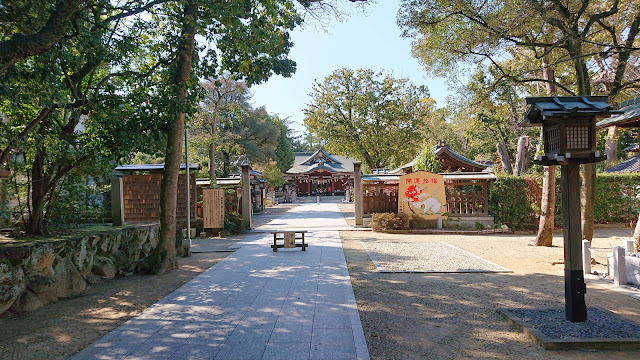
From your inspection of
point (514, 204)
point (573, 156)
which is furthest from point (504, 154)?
point (573, 156)

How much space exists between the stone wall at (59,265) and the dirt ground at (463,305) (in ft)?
14.9

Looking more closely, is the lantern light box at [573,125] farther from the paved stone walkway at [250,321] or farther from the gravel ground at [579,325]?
the paved stone walkway at [250,321]

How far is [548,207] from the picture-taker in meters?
9.84

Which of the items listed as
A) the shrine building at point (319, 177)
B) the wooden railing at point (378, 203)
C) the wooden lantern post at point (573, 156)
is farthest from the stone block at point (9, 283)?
the shrine building at point (319, 177)

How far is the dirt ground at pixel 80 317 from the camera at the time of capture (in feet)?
13.1

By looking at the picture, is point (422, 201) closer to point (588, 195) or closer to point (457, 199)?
point (457, 199)

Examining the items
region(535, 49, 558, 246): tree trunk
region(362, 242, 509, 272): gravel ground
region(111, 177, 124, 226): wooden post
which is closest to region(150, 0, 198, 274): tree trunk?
region(362, 242, 509, 272): gravel ground

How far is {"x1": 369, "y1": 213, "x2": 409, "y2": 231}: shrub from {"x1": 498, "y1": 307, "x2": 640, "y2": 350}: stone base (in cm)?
876

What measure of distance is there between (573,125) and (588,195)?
16.2 feet

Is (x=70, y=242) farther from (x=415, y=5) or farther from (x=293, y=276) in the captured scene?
(x=415, y=5)

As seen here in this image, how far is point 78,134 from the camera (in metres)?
6.84

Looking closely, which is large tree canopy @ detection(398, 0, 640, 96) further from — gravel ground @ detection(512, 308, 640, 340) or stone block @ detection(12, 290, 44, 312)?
stone block @ detection(12, 290, 44, 312)

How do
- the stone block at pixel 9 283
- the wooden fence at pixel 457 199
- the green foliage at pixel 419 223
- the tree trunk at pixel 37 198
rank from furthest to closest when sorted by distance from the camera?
the wooden fence at pixel 457 199, the green foliage at pixel 419 223, the tree trunk at pixel 37 198, the stone block at pixel 9 283

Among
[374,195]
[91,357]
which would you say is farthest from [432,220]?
[91,357]
